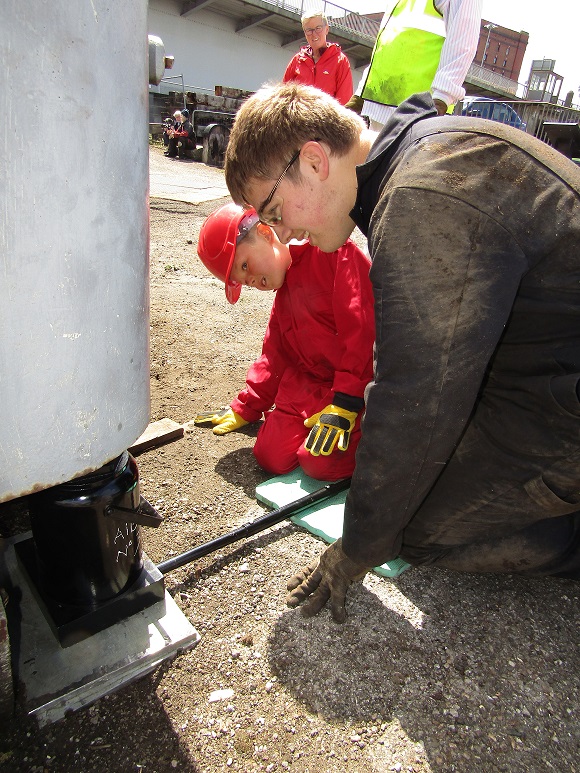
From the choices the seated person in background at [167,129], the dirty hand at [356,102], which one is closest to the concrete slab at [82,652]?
the dirty hand at [356,102]

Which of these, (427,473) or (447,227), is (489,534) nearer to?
(427,473)

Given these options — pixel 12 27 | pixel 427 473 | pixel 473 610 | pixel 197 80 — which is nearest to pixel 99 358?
pixel 12 27

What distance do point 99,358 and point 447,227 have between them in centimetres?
74

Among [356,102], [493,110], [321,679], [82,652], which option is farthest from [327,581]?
[493,110]

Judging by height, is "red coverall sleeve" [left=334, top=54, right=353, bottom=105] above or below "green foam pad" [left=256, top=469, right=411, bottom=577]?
above

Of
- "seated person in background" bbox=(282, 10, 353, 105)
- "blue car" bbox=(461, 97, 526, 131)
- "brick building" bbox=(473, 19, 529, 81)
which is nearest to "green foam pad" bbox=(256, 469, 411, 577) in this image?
"seated person in background" bbox=(282, 10, 353, 105)

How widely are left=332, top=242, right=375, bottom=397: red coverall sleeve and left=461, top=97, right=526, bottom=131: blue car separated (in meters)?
9.83

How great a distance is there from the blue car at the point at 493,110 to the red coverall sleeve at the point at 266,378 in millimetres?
9694

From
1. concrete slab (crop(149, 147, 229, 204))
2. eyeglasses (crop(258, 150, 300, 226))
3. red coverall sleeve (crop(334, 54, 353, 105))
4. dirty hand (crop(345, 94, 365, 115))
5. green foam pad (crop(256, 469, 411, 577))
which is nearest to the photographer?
eyeglasses (crop(258, 150, 300, 226))

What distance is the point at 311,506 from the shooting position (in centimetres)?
219

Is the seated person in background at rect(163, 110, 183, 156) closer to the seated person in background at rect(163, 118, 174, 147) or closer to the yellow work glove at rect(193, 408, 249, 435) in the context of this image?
the seated person in background at rect(163, 118, 174, 147)

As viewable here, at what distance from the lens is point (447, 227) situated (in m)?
1.14

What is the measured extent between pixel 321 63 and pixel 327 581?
6.09 metres

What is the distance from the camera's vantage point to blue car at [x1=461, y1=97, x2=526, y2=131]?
1066 centimetres
